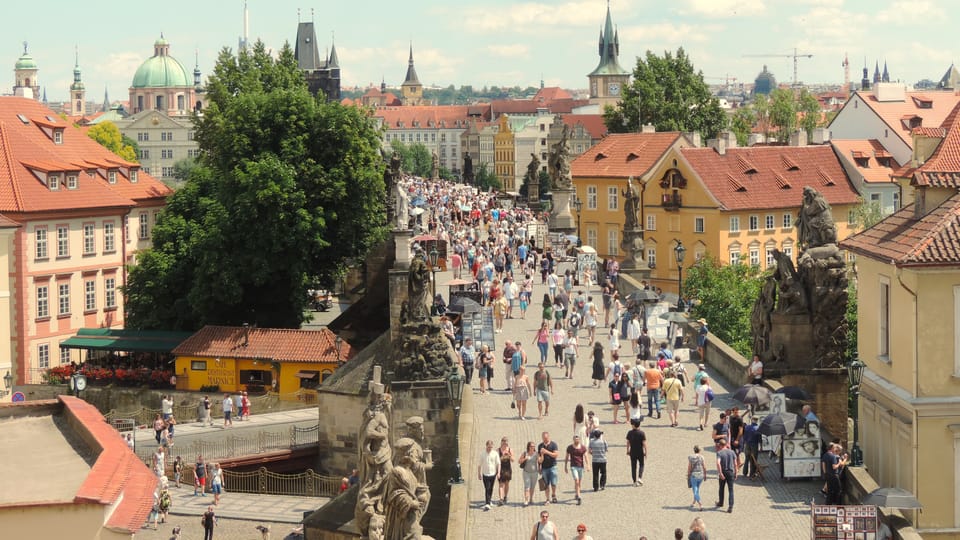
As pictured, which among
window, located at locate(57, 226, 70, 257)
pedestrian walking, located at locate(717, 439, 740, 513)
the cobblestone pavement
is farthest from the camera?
window, located at locate(57, 226, 70, 257)

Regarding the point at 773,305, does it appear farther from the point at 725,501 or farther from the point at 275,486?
the point at 275,486

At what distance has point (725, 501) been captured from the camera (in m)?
26.2

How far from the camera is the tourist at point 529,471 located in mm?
26094

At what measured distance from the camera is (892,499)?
941 inches

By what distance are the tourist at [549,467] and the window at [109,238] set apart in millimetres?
44445

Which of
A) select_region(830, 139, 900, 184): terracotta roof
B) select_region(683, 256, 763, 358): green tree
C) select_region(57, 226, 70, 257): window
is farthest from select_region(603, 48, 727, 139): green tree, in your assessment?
select_region(57, 226, 70, 257): window

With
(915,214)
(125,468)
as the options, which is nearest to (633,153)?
(915,214)

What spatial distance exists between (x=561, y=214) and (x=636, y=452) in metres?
42.5

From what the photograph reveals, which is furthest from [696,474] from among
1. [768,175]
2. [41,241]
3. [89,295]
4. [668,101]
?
[668,101]

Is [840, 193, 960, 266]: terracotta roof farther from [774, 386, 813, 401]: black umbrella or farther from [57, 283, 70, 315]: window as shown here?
[57, 283, 70, 315]: window

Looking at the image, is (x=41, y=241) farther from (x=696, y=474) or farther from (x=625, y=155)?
(x=696, y=474)

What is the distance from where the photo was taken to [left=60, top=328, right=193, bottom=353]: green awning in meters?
55.9

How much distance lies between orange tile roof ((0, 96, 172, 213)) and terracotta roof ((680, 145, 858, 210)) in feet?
87.3

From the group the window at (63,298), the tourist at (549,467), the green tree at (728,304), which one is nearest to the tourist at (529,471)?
the tourist at (549,467)
